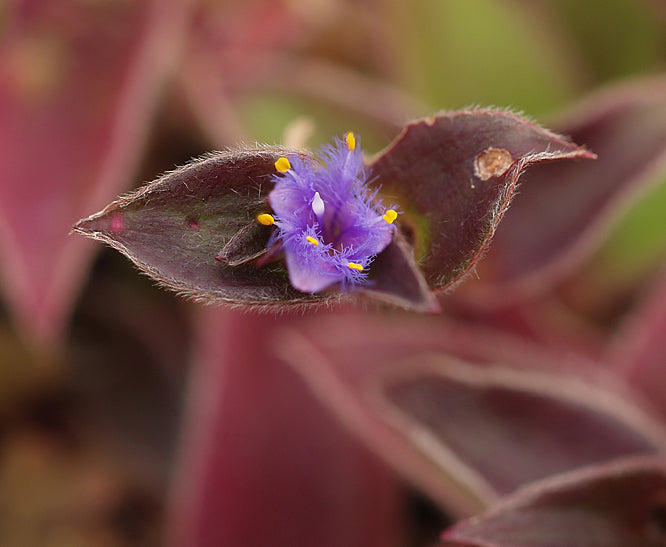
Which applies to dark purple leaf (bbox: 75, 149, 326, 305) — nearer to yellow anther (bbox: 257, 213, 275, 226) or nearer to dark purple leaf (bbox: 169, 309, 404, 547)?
yellow anther (bbox: 257, 213, 275, 226)

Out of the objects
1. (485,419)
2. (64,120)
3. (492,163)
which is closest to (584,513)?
(485,419)

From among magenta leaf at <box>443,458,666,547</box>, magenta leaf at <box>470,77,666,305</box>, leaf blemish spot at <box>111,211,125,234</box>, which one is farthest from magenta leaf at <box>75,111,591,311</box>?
magenta leaf at <box>470,77,666,305</box>

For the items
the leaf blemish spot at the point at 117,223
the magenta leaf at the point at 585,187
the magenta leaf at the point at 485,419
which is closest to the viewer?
the leaf blemish spot at the point at 117,223

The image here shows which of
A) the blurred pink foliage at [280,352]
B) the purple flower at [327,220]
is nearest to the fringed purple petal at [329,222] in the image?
the purple flower at [327,220]

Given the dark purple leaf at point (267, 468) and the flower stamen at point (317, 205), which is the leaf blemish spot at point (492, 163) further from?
the dark purple leaf at point (267, 468)

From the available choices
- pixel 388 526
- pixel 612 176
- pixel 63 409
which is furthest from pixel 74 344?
pixel 612 176

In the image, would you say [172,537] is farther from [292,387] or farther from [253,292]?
[253,292]
